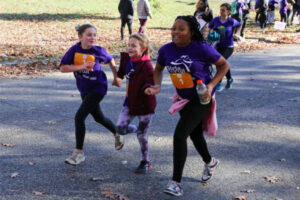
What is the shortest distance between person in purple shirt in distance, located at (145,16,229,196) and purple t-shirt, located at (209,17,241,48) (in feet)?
14.4

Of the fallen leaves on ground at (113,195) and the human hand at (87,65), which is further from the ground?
the human hand at (87,65)

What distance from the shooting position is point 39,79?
952 cm

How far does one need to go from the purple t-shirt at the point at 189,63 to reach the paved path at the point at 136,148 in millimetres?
1093

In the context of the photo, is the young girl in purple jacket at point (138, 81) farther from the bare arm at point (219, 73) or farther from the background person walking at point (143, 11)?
the background person walking at point (143, 11)

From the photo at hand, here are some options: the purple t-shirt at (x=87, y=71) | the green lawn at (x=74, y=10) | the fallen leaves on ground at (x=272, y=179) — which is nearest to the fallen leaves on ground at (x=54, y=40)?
the green lawn at (x=74, y=10)

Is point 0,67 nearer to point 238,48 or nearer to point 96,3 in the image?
point 238,48

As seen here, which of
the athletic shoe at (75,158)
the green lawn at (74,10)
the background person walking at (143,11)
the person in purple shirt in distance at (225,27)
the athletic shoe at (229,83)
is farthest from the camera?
the green lawn at (74,10)

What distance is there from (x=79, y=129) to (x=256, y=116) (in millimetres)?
3550

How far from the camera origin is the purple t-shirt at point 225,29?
8.27m

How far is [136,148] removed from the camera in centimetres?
554

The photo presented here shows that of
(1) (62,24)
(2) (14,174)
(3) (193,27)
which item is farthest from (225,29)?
(1) (62,24)

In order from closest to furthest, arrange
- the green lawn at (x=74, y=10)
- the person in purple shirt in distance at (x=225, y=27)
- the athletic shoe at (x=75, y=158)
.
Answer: the athletic shoe at (x=75, y=158)
the person in purple shirt in distance at (x=225, y=27)
the green lawn at (x=74, y=10)

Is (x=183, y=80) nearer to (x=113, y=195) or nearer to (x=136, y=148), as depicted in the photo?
(x=113, y=195)

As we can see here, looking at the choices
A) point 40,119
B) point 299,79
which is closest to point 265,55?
point 299,79
